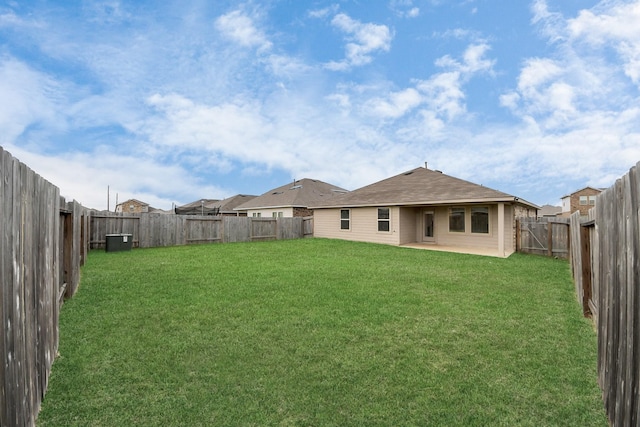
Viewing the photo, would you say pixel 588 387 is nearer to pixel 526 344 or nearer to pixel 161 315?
pixel 526 344

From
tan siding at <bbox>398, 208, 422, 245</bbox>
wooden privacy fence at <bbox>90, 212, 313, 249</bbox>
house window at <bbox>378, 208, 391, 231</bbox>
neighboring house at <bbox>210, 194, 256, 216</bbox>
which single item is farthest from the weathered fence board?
neighboring house at <bbox>210, 194, 256, 216</bbox>

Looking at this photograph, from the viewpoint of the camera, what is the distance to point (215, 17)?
1139 centimetres

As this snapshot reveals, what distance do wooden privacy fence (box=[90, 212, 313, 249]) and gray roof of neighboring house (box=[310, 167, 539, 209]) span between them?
3.26 m

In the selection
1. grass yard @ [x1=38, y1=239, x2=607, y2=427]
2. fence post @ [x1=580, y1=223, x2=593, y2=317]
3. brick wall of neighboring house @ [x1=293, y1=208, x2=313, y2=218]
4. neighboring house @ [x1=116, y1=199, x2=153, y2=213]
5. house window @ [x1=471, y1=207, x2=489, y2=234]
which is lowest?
grass yard @ [x1=38, y1=239, x2=607, y2=427]

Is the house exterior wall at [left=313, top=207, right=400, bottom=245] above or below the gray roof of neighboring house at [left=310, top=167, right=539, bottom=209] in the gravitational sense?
below

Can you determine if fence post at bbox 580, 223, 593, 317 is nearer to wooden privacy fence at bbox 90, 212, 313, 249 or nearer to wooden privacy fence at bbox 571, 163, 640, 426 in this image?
wooden privacy fence at bbox 571, 163, 640, 426

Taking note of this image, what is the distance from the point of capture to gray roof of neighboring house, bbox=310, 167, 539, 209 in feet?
48.9

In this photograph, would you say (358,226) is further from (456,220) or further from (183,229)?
(183,229)

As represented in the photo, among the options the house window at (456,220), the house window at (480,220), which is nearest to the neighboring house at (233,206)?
the house window at (456,220)

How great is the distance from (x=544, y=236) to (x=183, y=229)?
54.4 ft

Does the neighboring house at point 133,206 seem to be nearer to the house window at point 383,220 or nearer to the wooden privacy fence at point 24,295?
the house window at point 383,220

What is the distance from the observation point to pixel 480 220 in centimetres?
1577

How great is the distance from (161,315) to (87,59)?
9.84 metres

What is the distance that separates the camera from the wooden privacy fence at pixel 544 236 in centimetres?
1307
